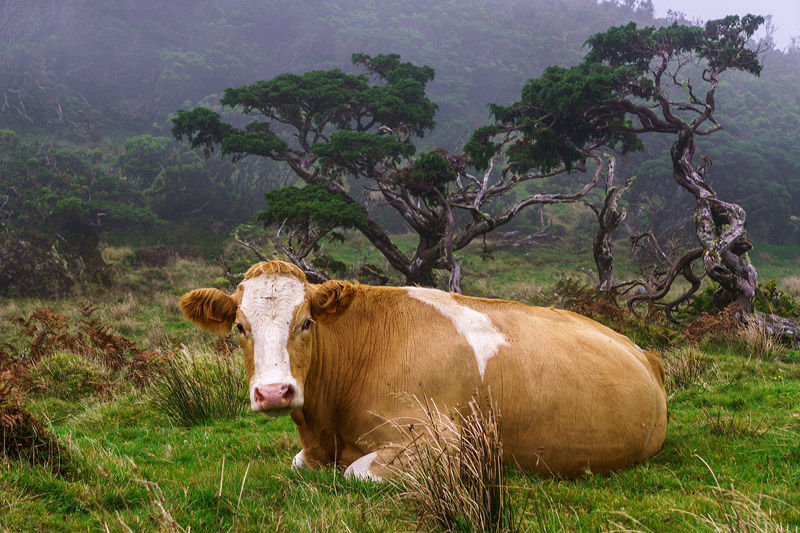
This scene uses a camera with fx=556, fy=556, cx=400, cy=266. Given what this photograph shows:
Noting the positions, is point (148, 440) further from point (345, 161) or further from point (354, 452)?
point (345, 161)

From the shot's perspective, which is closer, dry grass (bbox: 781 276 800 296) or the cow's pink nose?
the cow's pink nose

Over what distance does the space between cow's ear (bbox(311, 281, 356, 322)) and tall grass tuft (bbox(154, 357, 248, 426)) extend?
309 centimetres

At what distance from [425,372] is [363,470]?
0.88 meters

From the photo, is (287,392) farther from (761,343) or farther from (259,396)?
(761,343)

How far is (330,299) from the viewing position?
13.9ft

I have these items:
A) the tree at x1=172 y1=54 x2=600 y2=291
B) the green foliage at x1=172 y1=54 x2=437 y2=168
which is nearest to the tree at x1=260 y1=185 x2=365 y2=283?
the tree at x1=172 y1=54 x2=600 y2=291

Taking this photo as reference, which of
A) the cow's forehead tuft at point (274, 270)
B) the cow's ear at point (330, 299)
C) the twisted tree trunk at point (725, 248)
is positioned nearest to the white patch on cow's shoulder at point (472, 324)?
the cow's ear at point (330, 299)

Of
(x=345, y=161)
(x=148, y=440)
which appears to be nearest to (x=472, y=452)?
(x=148, y=440)

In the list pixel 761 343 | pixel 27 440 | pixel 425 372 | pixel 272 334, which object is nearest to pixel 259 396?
pixel 272 334

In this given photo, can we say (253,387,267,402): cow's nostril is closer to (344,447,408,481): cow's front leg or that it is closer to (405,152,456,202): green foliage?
(344,447,408,481): cow's front leg

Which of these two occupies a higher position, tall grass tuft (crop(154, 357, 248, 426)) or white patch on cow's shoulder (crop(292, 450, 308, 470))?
white patch on cow's shoulder (crop(292, 450, 308, 470))

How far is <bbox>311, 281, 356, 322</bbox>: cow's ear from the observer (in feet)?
13.9

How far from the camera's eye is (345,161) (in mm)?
19516

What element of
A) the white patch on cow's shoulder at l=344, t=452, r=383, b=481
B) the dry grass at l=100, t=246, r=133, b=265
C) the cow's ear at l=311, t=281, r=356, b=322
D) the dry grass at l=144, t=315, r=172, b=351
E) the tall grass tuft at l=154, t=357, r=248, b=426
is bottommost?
the dry grass at l=100, t=246, r=133, b=265
